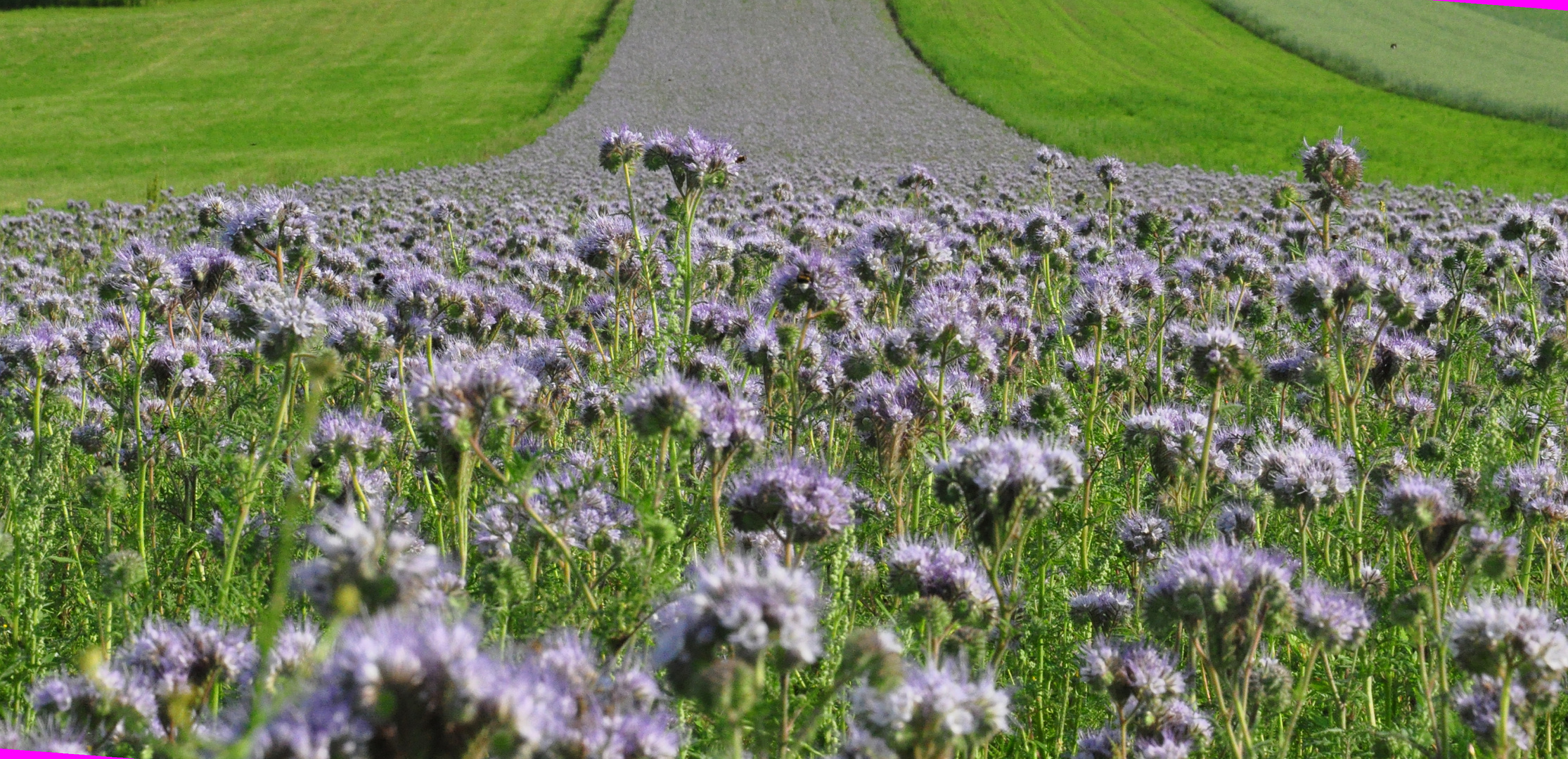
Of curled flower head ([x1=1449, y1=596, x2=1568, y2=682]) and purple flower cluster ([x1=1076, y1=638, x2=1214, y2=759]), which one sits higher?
curled flower head ([x1=1449, y1=596, x2=1568, y2=682])

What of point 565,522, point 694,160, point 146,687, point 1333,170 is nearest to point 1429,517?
point 565,522

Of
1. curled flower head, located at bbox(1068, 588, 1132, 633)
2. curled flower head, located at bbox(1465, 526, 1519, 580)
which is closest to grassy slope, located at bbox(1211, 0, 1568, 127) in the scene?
curled flower head, located at bbox(1465, 526, 1519, 580)

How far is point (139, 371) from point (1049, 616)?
3.39 meters

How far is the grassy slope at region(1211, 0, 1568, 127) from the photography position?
38.5 m

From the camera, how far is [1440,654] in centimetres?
246

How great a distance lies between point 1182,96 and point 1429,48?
1772cm

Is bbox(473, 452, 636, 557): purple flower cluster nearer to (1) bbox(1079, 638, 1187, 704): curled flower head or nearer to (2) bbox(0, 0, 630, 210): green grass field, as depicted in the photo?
(1) bbox(1079, 638, 1187, 704): curled flower head

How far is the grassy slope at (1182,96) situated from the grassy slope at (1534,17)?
14.8m

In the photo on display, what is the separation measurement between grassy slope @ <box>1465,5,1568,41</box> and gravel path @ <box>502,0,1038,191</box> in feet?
113

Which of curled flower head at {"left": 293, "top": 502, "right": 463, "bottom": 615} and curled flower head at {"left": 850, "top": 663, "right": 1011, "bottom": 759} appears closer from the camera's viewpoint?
curled flower head at {"left": 293, "top": 502, "right": 463, "bottom": 615}

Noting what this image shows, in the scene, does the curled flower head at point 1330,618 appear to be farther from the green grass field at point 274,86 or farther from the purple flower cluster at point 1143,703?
the green grass field at point 274,86

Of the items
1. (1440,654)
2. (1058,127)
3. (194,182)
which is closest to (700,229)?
(1440,654)

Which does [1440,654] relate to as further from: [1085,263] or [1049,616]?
[1085,263]

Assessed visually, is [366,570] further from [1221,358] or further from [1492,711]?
[1221,358]
